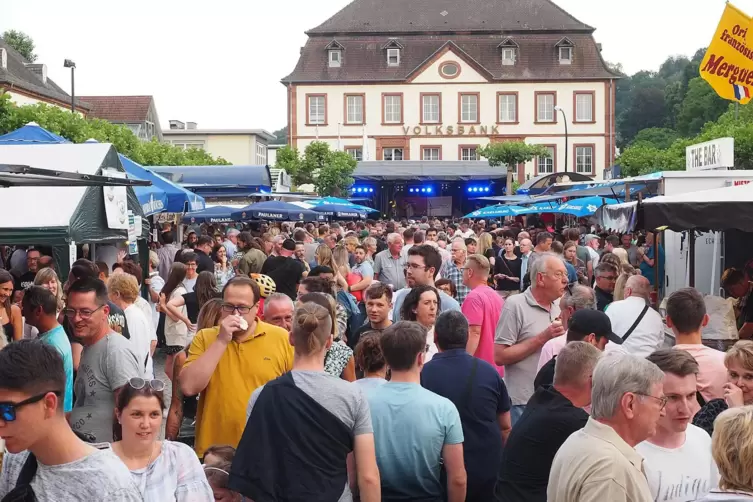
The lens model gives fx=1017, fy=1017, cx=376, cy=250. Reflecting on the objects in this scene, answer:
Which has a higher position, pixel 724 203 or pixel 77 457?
pixel 724 203

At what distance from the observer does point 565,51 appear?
249ft

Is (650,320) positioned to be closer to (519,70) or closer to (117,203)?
(117,203)

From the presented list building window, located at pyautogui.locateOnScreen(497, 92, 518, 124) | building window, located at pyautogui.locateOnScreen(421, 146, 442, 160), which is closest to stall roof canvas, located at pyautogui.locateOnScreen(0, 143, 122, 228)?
building window, located at pyautogui.locateOnScreen(421, 146, 442, 160)

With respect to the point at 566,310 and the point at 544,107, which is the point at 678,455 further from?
the point at 544,107

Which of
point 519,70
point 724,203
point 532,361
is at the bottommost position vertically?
point 532,361

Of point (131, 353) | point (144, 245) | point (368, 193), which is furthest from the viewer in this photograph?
Answer: point (368, 193)

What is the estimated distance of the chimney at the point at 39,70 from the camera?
64.8 metres

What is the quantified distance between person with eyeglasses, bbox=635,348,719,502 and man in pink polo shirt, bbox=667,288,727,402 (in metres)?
1.21

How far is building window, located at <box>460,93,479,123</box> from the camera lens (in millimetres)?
75250

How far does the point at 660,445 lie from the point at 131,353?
9.76ft

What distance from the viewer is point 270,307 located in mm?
6465

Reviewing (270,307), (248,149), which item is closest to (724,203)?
(270,307)

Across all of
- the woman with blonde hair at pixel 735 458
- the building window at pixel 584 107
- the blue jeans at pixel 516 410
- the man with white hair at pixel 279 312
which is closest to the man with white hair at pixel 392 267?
the blue jeans at pixel 516 410

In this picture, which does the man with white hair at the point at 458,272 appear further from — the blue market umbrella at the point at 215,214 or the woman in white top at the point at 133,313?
the blue market umbrella at the point at 215,214
